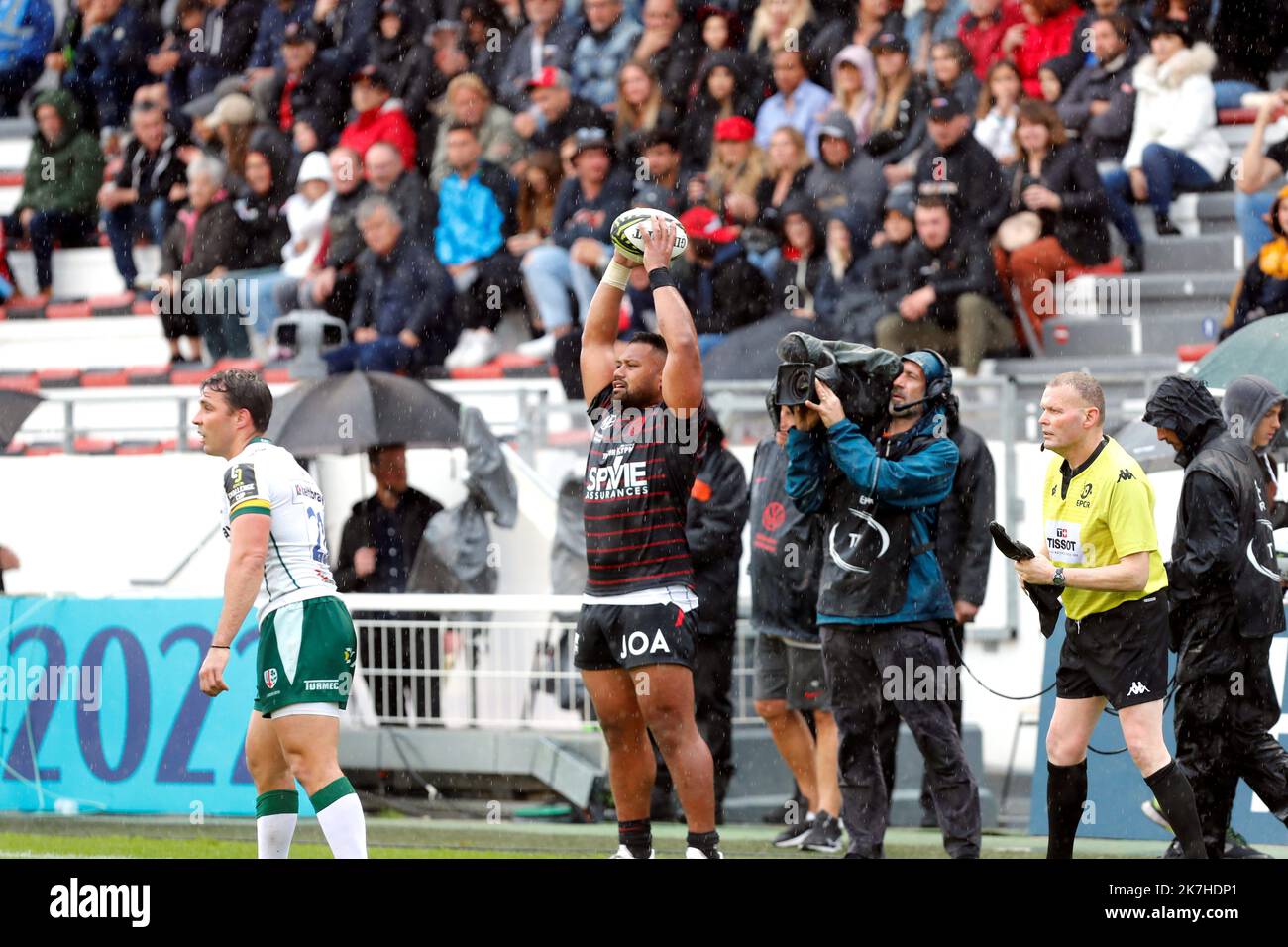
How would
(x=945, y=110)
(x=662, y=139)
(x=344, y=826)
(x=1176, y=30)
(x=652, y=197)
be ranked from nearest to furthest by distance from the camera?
(x=344, y=826), (x=945, y=110), (x=652, y=197), (x=1176, y=30), (x=662, y=139)

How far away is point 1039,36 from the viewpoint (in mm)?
14094

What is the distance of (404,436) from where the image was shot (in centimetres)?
1191

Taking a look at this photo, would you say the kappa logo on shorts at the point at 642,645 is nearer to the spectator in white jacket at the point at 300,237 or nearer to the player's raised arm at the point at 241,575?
the player's raised arm at the point at 241,575

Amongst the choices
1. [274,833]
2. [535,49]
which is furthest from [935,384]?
[535,49]

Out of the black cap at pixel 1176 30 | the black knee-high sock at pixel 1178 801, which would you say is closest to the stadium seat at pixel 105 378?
the black cap at pixel 1176 30

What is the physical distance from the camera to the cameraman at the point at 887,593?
7801 mm

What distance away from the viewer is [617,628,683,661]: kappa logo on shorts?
24.0 feet

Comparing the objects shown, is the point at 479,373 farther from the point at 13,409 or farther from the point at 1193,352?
the point at 1193,352

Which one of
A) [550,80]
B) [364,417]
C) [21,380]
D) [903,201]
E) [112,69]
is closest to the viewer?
[364,417]

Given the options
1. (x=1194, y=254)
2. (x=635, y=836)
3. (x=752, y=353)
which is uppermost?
(x=1194, y=254)

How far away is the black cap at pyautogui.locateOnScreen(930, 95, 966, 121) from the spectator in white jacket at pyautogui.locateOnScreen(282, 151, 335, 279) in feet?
17.2

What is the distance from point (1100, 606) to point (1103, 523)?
12.1 inches

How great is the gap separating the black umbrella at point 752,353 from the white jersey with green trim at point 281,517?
5560 mm

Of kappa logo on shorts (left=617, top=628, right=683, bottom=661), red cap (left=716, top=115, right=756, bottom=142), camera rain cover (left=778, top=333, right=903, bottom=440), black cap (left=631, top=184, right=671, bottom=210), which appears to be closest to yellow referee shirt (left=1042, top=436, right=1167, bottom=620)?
camera rain cover (left=778, top=333, right=903, bottom=440)
